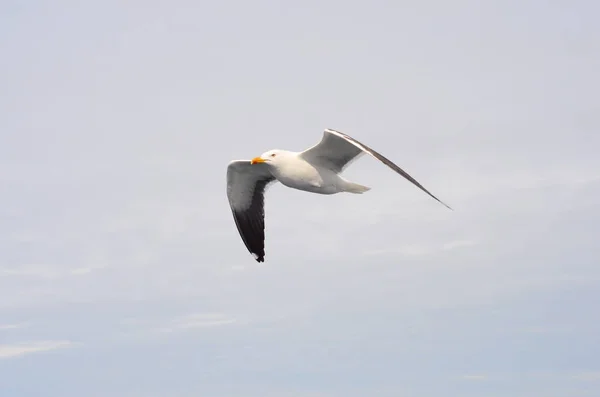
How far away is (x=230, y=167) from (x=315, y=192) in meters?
3.62

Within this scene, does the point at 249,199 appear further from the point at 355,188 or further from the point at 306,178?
the point at 355,188

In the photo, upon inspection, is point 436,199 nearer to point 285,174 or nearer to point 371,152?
point 371,152

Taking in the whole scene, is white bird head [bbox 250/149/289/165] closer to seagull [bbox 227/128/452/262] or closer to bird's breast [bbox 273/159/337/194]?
seagull [bbox 227/128/452/262]

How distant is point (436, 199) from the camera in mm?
14508

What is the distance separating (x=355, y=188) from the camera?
18953 mm

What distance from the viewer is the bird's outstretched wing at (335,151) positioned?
17677 mm

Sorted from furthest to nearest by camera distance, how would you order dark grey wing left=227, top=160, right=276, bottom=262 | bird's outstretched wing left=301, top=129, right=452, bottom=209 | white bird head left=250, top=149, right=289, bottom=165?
dark grey wing left=227, top=160, right=276, bottom=262, white bird head left=250, top=149, right=289, bottom=165, bird's outstretched wing left=301, top=129, right=452, bottom=209

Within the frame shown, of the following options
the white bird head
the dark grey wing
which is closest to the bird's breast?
the white bird head

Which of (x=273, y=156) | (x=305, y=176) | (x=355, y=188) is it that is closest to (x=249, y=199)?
(x=273, y=156)

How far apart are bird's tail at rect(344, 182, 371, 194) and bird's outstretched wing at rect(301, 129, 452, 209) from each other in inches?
19.3

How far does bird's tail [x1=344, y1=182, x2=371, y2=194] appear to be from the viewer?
18.9 metres

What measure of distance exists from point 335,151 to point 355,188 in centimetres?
101

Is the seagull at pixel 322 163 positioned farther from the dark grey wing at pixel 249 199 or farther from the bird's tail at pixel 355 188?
the dark grey wing at pixel 249 199

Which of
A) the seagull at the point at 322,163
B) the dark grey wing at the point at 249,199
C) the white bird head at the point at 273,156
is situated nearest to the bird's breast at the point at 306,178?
the seagull at the point at 322,163
